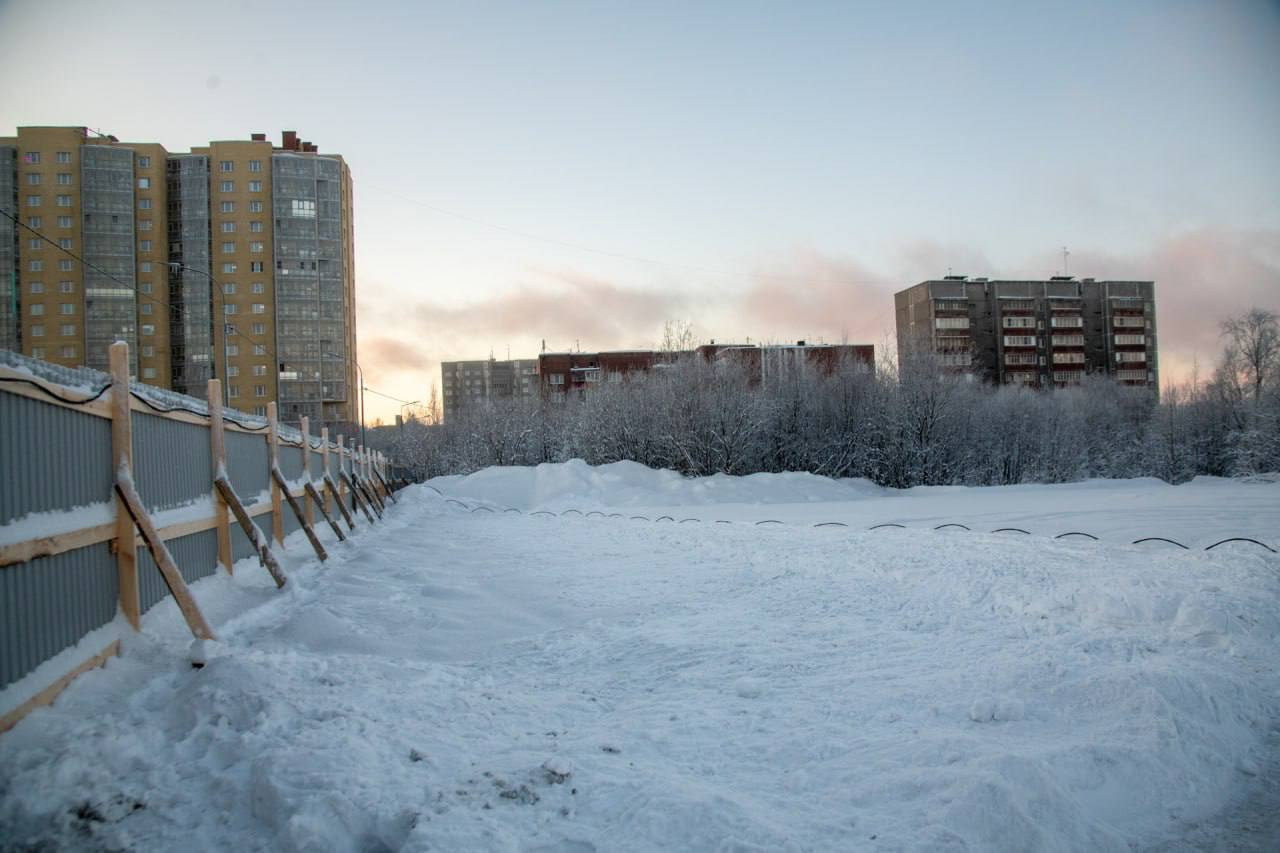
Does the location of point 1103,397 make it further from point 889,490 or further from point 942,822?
point 942,822

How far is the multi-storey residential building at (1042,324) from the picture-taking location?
74688mm

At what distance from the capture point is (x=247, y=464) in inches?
377

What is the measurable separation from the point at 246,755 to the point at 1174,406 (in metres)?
57.7

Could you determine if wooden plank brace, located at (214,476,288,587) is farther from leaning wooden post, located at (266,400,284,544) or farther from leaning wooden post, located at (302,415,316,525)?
leaning wooden post, located at (302,415,316,525)

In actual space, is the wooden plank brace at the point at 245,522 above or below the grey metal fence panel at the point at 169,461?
below

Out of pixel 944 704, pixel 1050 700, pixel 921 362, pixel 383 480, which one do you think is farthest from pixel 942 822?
pixel 921 362

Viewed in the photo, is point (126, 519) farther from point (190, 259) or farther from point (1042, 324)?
point (1042, 324)

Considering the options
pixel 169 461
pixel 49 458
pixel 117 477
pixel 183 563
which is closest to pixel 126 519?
pixel 117 477

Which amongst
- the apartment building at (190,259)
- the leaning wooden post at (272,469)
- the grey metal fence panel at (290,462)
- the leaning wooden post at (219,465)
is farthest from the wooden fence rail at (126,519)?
the apartment building at (190,259)

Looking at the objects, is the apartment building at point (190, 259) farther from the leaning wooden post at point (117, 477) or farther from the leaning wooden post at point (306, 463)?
the leaning wooden post at point (117, 477)

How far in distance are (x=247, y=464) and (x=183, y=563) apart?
3217mm

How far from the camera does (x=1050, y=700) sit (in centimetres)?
507

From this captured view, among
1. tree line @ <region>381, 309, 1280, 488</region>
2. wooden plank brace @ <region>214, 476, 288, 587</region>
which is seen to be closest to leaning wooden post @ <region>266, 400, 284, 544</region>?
wooden plank brace @ <region>214, 476, 288, 587</region>

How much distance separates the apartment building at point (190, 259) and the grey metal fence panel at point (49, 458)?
59.9 metres
